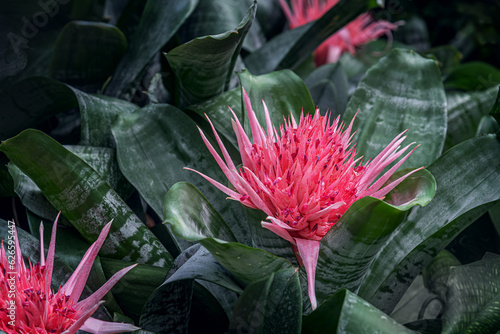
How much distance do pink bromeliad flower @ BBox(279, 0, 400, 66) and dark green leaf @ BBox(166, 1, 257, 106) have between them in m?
0.47

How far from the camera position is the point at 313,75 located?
1077mm

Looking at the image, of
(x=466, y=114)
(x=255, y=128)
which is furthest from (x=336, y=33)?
(x=255, y=128)

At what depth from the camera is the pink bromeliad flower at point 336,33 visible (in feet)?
A: 4.14

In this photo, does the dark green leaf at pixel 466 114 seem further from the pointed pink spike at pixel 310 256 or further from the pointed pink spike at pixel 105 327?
the pointed pink spike at pixel 105 327

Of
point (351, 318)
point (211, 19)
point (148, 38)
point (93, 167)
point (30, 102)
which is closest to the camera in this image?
point (351, 318)

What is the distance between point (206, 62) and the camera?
0.75 meters

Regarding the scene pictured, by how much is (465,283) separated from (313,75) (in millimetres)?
614

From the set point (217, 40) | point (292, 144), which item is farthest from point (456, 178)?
point (217, 40)

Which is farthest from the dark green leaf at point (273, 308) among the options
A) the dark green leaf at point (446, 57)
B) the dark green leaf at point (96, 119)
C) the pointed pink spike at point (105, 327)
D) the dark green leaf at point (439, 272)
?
the dark green leaf at point (446, 57)

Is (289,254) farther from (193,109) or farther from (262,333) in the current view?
(193,109)

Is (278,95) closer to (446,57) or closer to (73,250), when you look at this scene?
(73,250)

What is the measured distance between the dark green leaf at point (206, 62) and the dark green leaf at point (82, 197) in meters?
0.23

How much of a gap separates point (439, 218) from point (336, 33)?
756 millimetres

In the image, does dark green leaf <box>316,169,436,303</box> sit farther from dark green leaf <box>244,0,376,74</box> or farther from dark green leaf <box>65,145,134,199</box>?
dark green leaf <box>244,0,376,74</box>
